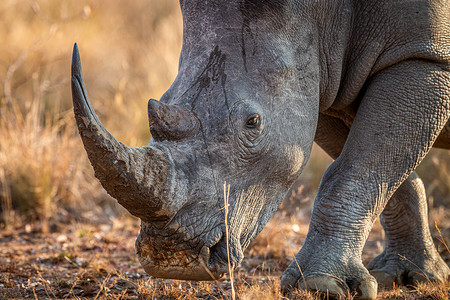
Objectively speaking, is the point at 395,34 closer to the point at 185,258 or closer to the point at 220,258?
Answer: the point at 220,258

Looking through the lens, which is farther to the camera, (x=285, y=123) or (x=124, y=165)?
(x=285, y=123)

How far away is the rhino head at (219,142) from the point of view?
9.25 feet

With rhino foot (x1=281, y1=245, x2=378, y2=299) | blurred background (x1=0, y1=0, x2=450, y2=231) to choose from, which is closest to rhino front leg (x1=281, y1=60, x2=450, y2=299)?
rhino foot (x1=281, y1=245, x2=378, y2=299)

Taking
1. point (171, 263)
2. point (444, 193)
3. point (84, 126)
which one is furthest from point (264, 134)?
point (444, 193)

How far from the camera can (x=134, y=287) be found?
13.0 ft

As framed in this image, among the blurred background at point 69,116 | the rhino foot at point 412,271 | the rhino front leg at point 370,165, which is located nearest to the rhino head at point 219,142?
the rhino front leg at point 370,165

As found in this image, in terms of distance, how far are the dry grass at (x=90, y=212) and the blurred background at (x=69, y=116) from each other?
1 cm

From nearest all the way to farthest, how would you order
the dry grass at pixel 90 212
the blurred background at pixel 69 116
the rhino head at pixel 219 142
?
the rhino head at pixel 219 142, the dry grass at pixel 90 212, the blurred background at pixel 69 116

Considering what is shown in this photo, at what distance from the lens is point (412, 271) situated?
4.33 m

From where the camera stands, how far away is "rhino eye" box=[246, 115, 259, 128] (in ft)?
10.3

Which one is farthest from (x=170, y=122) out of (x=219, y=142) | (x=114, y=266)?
(x=114, y=266)

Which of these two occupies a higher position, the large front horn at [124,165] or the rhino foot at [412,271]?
the large front horn at [124,165]

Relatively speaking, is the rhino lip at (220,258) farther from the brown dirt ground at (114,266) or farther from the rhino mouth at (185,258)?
the brown dirt ground at (114,266)

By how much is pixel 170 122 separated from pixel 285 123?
2.15 ft
